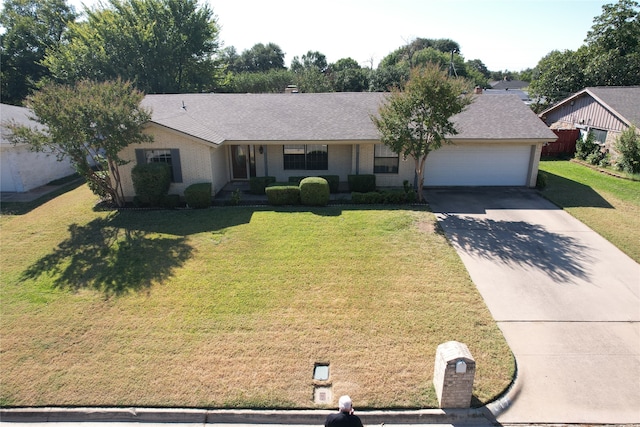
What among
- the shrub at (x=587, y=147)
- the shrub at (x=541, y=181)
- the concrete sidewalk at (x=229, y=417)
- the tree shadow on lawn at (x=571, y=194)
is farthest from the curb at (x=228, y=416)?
the shrub at (x=587, y=147)

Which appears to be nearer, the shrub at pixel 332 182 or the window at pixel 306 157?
the shrub at pixel 332 182

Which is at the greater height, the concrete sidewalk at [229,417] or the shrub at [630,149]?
the shrub at [630,149]

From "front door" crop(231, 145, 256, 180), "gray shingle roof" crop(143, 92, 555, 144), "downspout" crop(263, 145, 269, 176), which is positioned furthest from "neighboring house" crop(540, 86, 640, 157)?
"front door" crop(231, 145, 256, 180)

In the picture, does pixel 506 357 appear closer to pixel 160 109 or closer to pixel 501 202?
pixel 501 202

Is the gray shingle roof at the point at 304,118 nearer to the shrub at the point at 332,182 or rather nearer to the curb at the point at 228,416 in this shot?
the shrub at the point at 332,182

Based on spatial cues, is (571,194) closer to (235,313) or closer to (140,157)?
(235,313)

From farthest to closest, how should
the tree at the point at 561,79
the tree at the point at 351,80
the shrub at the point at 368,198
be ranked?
the tree at the point at 351,80 → the tree at the point at 561,79 → the shrub at the point at 368,198

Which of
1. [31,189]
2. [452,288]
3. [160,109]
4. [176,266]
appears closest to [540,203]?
[452,288]
